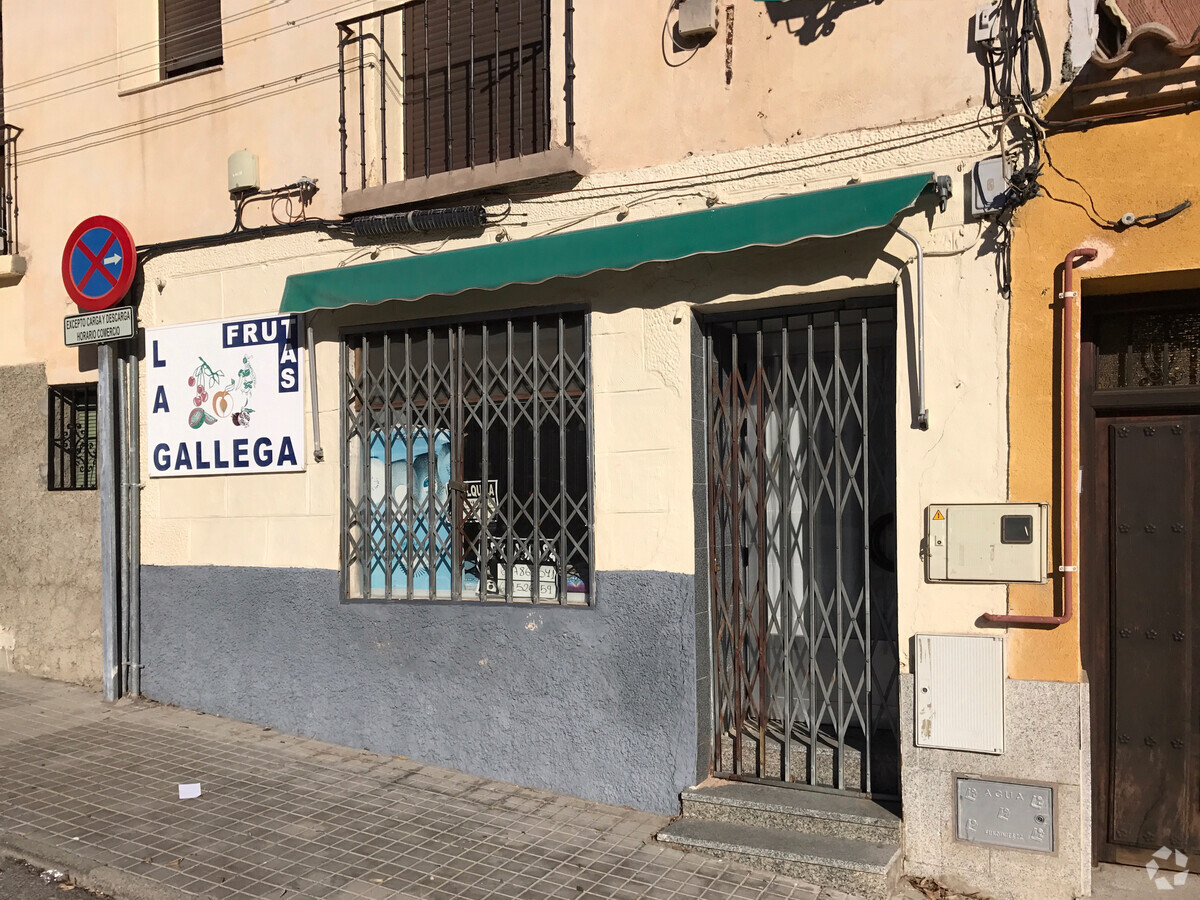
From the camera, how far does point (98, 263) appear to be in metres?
8.18

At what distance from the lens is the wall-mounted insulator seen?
6.75 meters

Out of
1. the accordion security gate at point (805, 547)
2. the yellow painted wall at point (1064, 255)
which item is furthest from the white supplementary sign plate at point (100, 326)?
the yellow painted wall at point (1064, 255)

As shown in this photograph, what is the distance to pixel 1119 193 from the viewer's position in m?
4.95

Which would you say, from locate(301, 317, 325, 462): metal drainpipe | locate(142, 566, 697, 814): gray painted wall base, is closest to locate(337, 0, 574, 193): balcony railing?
locate(301, 317, 325, 462): metal drainpipe

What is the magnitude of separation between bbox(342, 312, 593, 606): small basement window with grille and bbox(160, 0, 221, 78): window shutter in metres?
2.92

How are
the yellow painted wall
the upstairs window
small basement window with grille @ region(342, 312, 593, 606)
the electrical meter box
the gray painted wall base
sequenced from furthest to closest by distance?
the upstairs window → small basement window with grille @ region(342, 312, 593, 606) → the gray painted wall base → the electrical meter box → the yellow painted wall

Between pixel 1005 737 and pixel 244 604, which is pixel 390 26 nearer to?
pixel 244 604

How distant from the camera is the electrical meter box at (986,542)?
16.7 feet

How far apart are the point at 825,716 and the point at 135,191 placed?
21.7ft

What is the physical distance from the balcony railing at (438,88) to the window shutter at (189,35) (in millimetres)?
1554

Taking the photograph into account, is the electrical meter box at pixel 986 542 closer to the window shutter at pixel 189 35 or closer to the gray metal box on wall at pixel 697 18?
the gray metal box on wall at pixel 697 18

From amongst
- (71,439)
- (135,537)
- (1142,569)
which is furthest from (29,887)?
(1142,569)

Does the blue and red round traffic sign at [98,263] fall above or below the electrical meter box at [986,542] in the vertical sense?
above

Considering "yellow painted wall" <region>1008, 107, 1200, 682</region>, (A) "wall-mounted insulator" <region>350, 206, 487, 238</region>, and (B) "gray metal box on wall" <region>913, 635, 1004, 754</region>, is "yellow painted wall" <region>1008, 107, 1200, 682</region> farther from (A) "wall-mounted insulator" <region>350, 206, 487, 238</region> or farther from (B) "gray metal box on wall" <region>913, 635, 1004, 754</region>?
(A) "wall-mounted insulator" <region>350, 206, 487, 238</region>
